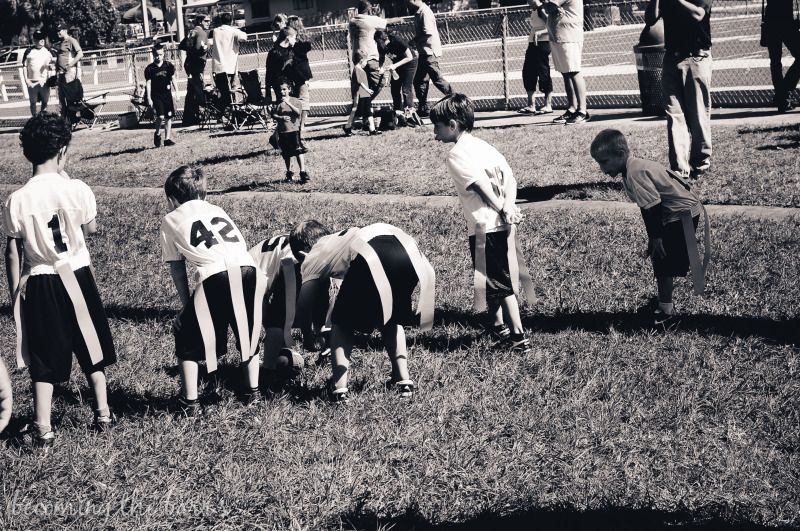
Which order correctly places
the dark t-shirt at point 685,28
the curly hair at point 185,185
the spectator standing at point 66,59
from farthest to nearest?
the spectator standing at point 66,59, the dark t-shirt at point 685,28, the curly hair at point 185,185

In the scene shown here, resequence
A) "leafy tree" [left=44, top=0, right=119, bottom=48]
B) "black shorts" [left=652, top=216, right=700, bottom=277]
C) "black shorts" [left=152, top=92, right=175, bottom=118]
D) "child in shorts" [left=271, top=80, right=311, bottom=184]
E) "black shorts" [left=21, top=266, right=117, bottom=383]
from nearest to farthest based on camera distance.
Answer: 1. "black shorts" [left=21, top=266, right=117, bottom=383]
2. "black shorts" [left=652, top=216, right=700, bottom=277]
3. "child in shorts" [left=271, top=80, right=311, bottom=184]
4. "black shorts" [left=152, top=92, right=175, bottom=118]
5. "leafy tree" [left=44, top=0, right=119, bottom=48]

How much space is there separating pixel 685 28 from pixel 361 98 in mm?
6034

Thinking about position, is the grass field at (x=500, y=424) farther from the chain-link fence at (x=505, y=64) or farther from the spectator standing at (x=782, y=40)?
the chain-link fence at (x=505, y=64)

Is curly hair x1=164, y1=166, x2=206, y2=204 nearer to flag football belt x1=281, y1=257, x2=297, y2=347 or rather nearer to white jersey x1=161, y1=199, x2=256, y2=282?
white jersey x1=161, y1=199, x2=256, y2=282

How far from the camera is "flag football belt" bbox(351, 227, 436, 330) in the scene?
171 inches

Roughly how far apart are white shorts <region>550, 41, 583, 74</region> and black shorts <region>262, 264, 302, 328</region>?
7861 millimetres

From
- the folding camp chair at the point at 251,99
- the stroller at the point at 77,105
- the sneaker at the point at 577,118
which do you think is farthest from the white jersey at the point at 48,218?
the stroller at the point at 77,105

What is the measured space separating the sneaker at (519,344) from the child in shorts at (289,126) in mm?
5647

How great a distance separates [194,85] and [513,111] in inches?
239

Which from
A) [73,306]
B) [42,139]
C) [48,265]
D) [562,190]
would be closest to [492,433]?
[73,306]

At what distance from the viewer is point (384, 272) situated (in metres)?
4.36

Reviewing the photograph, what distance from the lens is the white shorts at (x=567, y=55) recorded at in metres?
11.7

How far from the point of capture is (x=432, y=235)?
302 inches

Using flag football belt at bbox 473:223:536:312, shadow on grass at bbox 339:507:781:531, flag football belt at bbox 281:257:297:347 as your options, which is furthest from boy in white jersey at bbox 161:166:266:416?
shadow on grass at bbox 339:507:781:531
